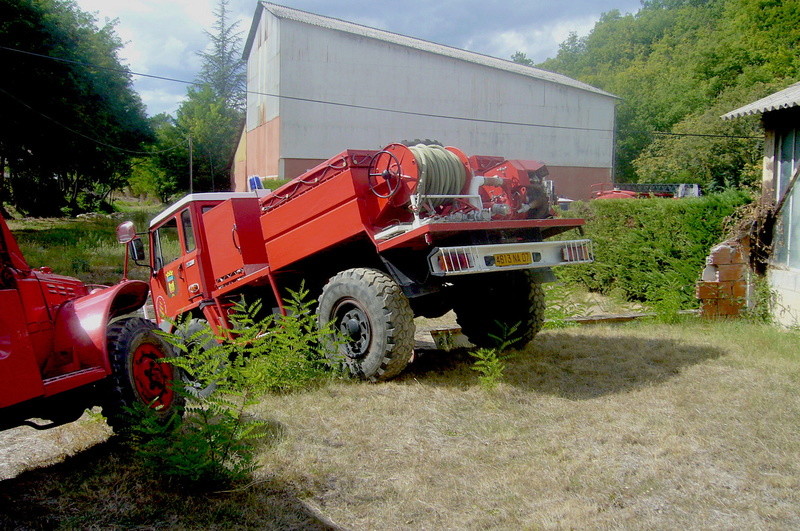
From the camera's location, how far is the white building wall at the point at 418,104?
94.8 ft

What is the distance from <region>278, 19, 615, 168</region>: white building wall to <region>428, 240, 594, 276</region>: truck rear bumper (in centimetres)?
2325

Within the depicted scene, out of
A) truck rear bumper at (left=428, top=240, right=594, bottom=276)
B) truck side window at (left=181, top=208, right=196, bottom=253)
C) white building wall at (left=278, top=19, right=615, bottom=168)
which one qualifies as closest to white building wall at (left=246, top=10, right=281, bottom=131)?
white building wall at (left=278, top=19, right=615, bottom=168)

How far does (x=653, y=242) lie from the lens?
11.5 meters

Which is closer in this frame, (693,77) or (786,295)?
(786,295)

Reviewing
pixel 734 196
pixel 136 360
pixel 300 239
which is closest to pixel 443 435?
pixel 136 360

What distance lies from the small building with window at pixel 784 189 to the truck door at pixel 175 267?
304 inches

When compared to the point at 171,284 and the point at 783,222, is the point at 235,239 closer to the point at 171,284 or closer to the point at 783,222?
the point at 171,284

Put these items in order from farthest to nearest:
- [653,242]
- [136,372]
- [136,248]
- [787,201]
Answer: [653,242] → [787,201] → [136,248] → [136,372]

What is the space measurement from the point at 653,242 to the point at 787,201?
7.37ft

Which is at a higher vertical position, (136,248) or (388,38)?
(388,38)

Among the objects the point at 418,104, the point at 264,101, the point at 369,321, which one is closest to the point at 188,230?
the point at 369,321

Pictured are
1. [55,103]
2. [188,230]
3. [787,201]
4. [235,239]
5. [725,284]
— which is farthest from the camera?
[55,103]

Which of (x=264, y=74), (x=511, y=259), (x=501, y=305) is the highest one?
(x=264, y=74)

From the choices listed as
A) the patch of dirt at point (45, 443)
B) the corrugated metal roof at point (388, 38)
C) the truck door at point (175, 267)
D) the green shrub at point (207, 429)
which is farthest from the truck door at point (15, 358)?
the corrugated metal roof at point (388, 38)
